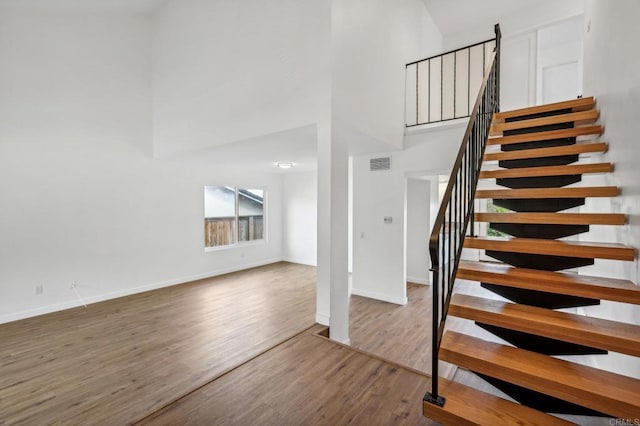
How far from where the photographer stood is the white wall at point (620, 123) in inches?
76.1

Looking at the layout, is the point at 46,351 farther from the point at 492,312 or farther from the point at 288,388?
the point at 492,312

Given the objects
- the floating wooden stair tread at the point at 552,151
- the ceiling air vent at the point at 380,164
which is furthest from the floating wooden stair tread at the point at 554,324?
the ceiling air vent at the point at 380,164

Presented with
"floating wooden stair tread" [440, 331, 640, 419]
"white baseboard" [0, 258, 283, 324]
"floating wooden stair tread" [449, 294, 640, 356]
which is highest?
"floating wooden stair tread" [449, 294, 640, 356]

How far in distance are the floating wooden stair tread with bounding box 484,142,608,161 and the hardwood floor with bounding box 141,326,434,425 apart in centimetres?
225

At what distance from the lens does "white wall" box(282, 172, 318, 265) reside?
7.62m

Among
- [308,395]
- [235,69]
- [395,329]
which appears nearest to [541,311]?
[308,395]

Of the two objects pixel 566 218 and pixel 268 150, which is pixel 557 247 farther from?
pixel 268 150

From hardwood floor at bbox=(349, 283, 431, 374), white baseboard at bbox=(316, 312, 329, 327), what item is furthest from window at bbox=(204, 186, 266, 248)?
white baseboard at bbox=(316, 312, 329, 327)

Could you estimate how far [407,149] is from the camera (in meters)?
4.65

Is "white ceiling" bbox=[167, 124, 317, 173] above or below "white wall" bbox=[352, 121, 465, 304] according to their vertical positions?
above

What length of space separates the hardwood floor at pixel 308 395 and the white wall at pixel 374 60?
2.52m

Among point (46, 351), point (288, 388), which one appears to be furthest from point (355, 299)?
point (46, 351)

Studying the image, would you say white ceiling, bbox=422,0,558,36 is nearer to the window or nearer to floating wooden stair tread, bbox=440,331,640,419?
the window

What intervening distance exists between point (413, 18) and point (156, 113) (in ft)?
16.6
